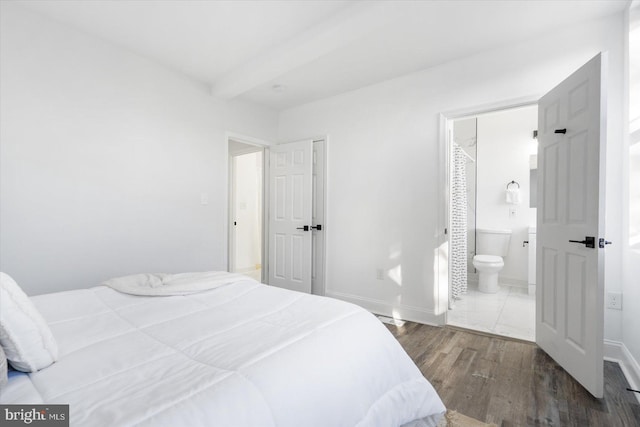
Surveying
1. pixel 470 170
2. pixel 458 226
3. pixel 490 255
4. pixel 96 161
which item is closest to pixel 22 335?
pixel 96 161

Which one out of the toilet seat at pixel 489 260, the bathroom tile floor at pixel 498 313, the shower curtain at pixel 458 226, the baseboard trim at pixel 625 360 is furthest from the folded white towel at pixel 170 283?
the toilet seat at pixel 489 260

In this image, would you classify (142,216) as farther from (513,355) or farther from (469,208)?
(469,208)

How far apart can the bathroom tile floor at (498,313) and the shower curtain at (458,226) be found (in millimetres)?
243

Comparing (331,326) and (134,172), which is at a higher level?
(134,172)

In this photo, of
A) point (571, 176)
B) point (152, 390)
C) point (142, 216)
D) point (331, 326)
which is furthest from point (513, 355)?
point (142, 216)

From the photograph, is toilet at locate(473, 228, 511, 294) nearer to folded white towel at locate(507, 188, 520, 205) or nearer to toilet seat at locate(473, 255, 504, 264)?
toilet seat at locate(473, 255, 504, 264)

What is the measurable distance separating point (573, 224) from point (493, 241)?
2.76 metres

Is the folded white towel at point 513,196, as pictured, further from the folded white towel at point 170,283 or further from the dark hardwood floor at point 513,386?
the folded white towel at point 170,283

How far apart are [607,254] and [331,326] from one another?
91.5 inches

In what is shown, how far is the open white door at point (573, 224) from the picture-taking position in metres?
1.82

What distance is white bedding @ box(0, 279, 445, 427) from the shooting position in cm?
78

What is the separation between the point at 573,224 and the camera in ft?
6.72

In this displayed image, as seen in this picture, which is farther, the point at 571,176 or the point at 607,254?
the point at 607,254

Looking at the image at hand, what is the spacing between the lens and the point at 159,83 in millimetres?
3016
